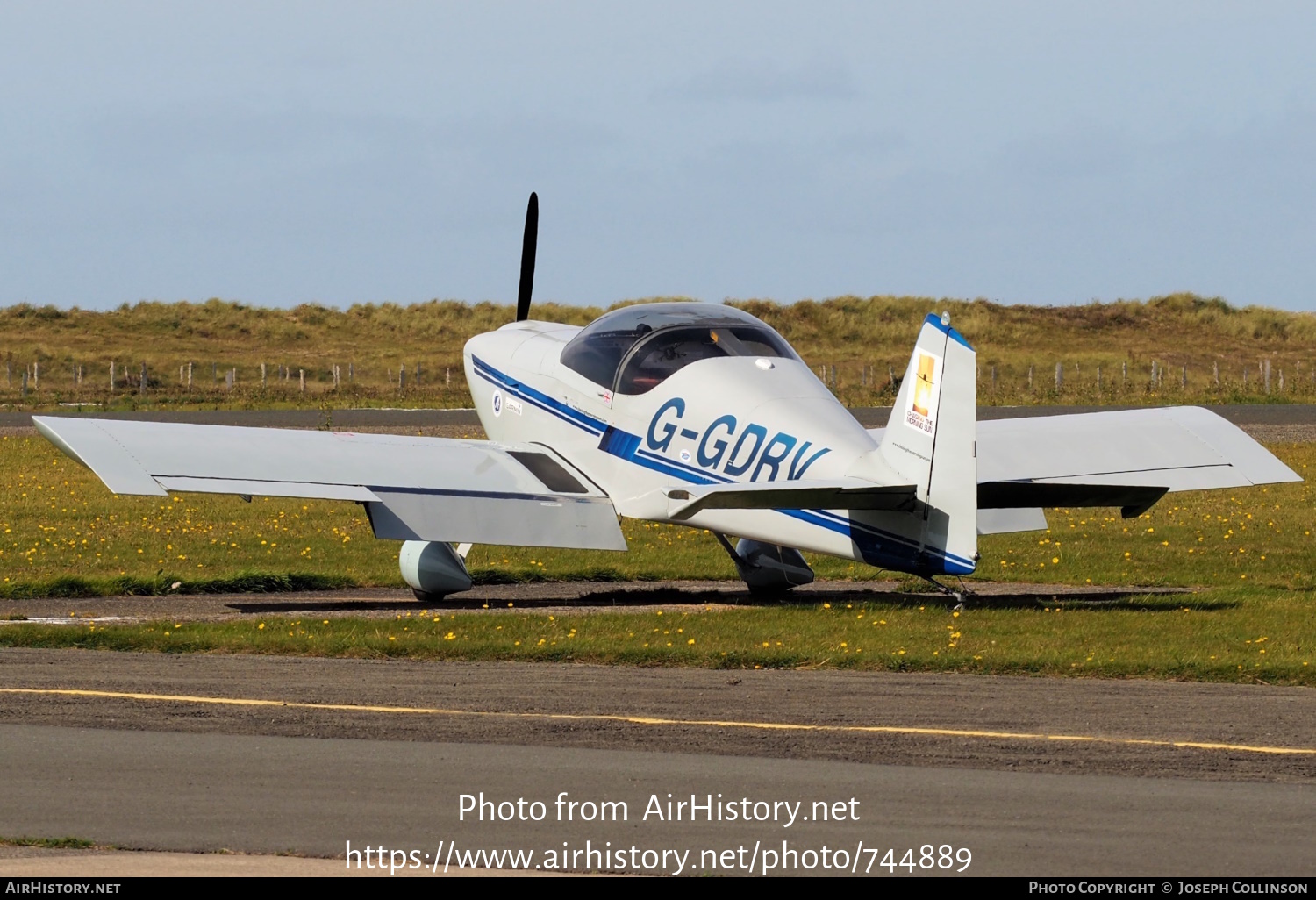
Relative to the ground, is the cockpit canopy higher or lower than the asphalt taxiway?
higher

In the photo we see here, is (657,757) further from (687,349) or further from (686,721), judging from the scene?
(687,349)

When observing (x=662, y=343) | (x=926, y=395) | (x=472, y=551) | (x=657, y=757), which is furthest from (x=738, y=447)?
(x=472, y=551)

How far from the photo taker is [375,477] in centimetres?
1545

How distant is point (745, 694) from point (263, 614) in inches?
237

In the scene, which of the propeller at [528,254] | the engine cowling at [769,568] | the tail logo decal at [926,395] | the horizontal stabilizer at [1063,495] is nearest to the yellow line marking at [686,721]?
the tail logo decal at [926,395]

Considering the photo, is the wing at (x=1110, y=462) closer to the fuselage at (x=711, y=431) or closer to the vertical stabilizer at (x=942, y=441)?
the vertical stabilizer at (x=942, y=441)

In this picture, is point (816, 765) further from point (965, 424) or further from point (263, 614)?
point (263, 614)

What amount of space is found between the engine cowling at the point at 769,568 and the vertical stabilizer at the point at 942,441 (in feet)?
10.9

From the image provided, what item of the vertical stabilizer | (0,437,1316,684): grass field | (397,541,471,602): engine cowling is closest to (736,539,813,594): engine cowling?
(0,437,1316,684): grass field

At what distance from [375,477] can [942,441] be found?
17.6 feet

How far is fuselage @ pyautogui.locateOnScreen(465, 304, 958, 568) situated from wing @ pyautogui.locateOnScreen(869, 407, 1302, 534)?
119 centimetres

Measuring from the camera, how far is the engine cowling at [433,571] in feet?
53.1

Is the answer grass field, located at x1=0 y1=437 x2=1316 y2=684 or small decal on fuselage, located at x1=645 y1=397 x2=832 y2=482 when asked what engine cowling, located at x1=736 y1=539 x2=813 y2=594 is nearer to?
grass field, located at x1=0 y1=437 x2=1316 y2=684

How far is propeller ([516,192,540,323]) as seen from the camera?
72.2 ft
